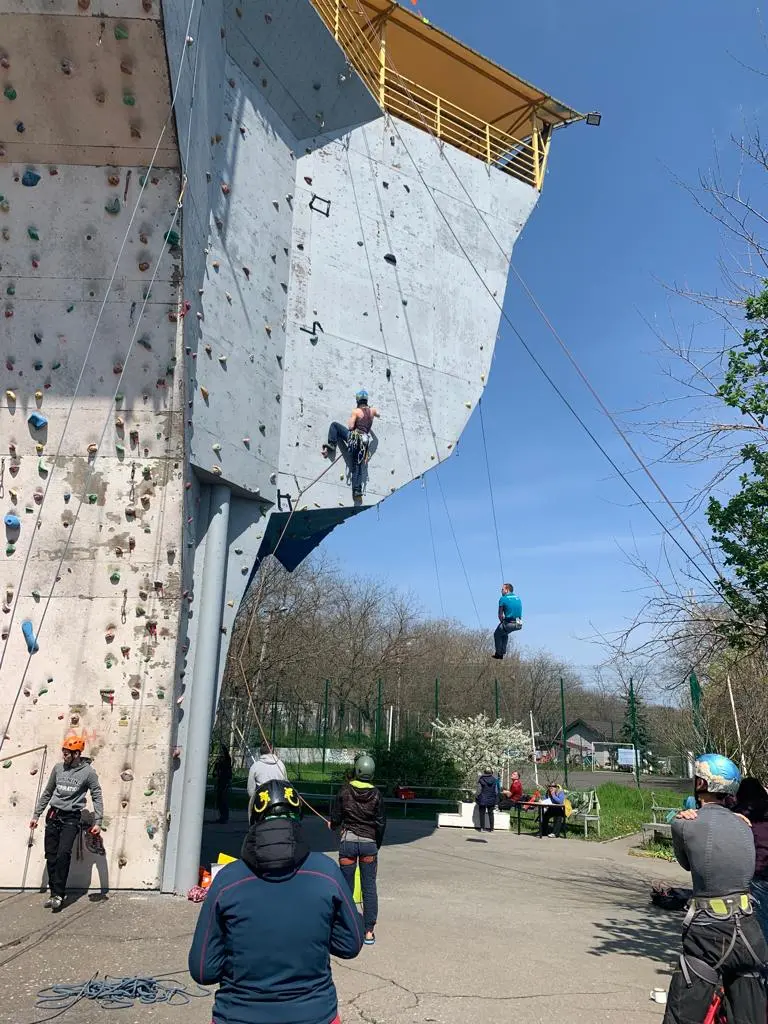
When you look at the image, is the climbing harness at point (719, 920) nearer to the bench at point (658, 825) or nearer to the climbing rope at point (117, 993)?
the climbing rope at point (117, 993)

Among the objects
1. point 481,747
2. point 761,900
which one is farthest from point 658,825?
point 761,900

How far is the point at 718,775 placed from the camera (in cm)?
399

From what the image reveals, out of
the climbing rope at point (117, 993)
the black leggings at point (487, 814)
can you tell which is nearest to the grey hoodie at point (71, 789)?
the climbing rope at point (117, 993)

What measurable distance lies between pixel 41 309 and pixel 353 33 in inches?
296

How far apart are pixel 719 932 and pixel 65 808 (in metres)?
6.02

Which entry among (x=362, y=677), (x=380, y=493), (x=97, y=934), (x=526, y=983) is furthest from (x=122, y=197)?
(x=362, y=677)

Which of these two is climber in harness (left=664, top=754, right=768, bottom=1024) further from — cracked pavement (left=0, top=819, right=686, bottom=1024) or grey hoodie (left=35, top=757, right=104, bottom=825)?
grey hoodie (left=35, top=757, right=104, bottom=825)

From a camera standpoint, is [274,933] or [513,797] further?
[513,797]

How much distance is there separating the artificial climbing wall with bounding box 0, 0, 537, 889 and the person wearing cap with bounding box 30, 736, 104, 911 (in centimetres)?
34

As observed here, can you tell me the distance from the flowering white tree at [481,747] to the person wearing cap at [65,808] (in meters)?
14.2

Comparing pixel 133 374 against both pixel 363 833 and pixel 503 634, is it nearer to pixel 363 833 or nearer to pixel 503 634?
pixel 363 833

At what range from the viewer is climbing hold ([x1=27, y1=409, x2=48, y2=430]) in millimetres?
8539

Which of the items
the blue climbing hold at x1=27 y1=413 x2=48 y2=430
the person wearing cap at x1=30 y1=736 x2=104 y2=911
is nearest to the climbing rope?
the person wearing cap at x1=30 y1=736 x2=104 y2=911

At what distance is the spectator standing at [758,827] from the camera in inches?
186
